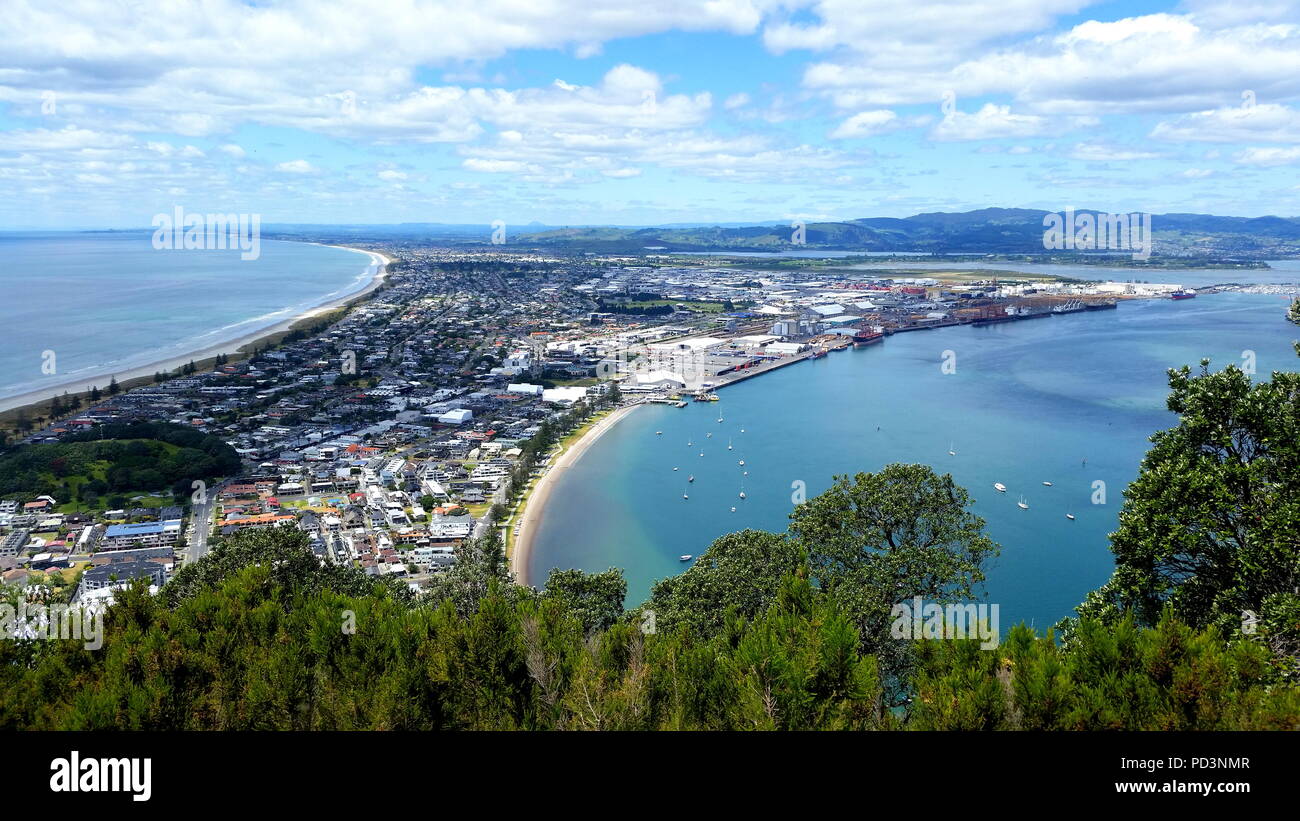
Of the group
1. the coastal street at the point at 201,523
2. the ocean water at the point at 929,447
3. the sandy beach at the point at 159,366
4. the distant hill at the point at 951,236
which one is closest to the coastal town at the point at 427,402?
the coastal street at the point at 201,523

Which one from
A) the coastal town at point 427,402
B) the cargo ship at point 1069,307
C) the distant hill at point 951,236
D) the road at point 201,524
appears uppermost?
the distant hill at point 951,236

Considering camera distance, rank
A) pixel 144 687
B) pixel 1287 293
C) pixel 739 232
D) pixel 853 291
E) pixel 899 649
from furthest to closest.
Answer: pixel 739 232 → pixel 853 291 → pixel 1287 293 → pixel 899 649 → pixel 144 687

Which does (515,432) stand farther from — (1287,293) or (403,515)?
(1287,293)

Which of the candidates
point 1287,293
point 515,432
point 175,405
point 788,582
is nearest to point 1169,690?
point 788,582

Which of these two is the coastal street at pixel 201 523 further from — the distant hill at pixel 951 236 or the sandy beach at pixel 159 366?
the distant hill at pixel 951 236

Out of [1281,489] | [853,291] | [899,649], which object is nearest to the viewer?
[1281,489]
